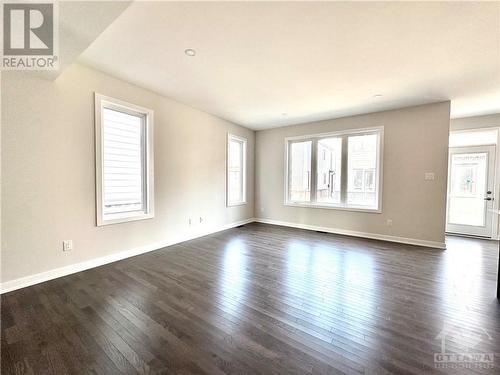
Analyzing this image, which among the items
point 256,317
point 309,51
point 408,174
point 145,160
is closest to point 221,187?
point 145,160

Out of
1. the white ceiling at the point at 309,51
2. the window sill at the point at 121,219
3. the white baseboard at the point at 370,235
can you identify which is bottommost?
the white baseboard at the point at 370,235

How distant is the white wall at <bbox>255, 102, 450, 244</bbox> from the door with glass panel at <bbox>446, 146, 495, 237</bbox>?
5.41ft

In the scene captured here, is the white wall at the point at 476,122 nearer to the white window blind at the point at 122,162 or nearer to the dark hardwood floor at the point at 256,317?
the dark hardwood floor at the point at 256,317

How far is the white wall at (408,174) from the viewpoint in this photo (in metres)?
4.00

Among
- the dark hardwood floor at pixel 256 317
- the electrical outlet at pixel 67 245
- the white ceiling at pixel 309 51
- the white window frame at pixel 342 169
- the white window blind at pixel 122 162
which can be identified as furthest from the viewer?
the white window frame at pixel 342 169

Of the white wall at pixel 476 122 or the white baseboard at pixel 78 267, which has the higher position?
the white wall at pixel 476 122

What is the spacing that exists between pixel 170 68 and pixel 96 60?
90 centimetres

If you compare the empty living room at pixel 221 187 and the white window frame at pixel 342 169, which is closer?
the empty living room at pixel 221 187

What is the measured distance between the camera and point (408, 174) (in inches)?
169

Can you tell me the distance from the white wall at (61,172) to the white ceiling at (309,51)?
432 millimetres

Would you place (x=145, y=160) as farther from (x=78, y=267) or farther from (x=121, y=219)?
(x=78, y=267)

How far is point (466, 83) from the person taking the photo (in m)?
3.19

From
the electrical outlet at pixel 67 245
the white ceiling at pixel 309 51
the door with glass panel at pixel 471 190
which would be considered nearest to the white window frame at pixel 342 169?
the white ceiling at pixel 309 51

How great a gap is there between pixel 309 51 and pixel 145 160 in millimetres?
2982
